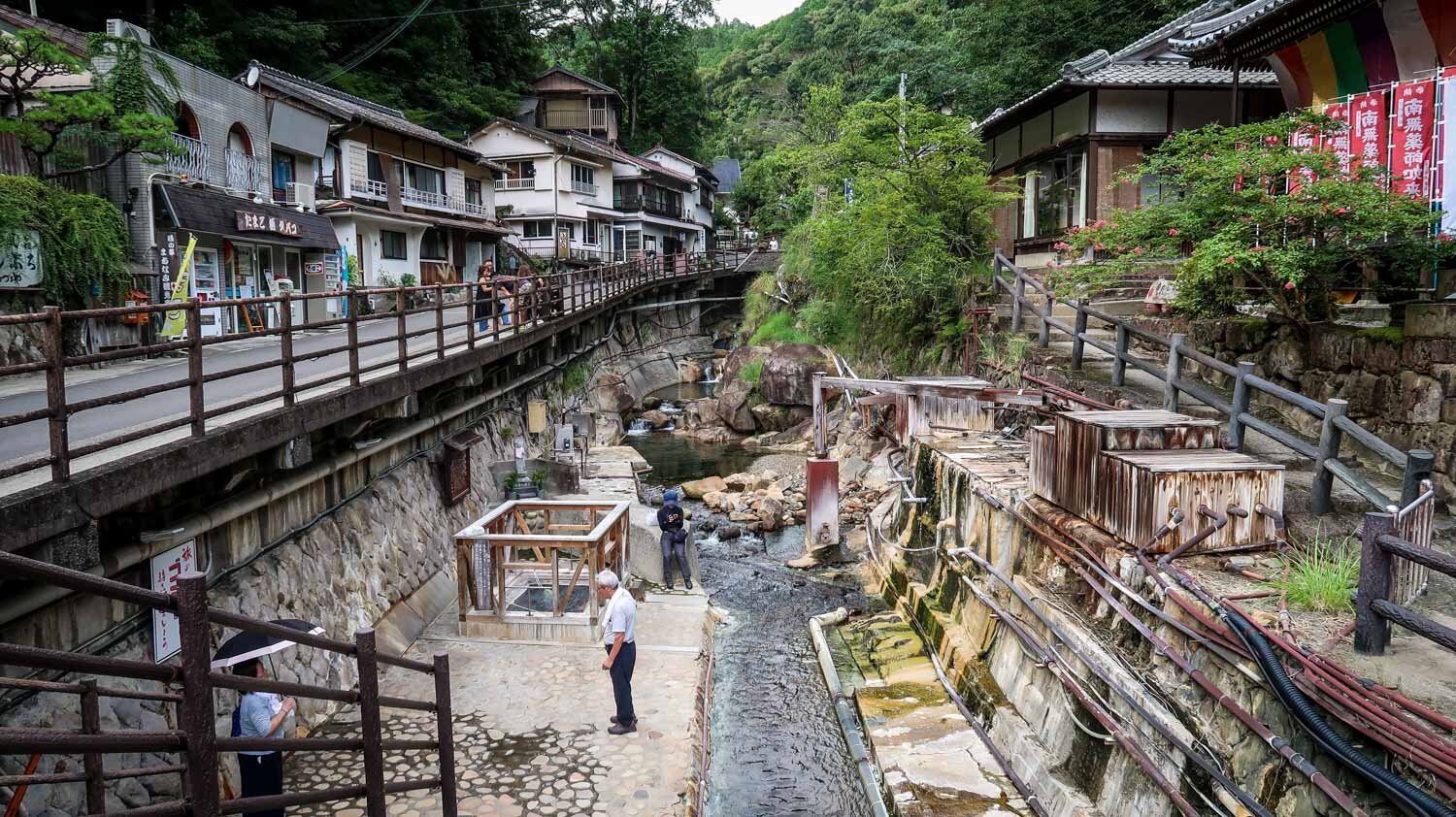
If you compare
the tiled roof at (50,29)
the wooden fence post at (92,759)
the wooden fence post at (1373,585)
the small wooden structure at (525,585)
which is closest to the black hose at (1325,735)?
the wooden fence post at (1373,585)

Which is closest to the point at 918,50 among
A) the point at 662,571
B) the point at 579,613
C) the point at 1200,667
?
the point at 662,571

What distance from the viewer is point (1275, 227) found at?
10.6 meters

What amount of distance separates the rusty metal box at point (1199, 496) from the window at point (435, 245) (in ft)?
101

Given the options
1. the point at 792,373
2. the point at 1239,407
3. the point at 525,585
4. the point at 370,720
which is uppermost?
the point at 1239,407

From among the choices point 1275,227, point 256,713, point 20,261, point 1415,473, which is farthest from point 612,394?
point 1415,473

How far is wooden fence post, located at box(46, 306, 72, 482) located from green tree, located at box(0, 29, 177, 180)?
12760 mm

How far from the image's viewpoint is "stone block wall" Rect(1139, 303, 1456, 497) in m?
9.40

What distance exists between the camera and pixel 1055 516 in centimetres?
1016

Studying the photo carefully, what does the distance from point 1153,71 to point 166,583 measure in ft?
75.5

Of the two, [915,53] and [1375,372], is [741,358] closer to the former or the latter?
[915,53]

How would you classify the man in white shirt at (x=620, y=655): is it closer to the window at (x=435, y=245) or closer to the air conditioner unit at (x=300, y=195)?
the air conditioner unit at (x=300, y=195)

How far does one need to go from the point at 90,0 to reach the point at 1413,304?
41.5 m

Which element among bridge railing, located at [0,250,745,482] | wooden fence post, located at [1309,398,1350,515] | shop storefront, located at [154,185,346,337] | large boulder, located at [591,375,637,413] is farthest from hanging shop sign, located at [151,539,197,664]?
large boulder, located at [591,375,637,413]

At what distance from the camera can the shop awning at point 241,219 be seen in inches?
769
